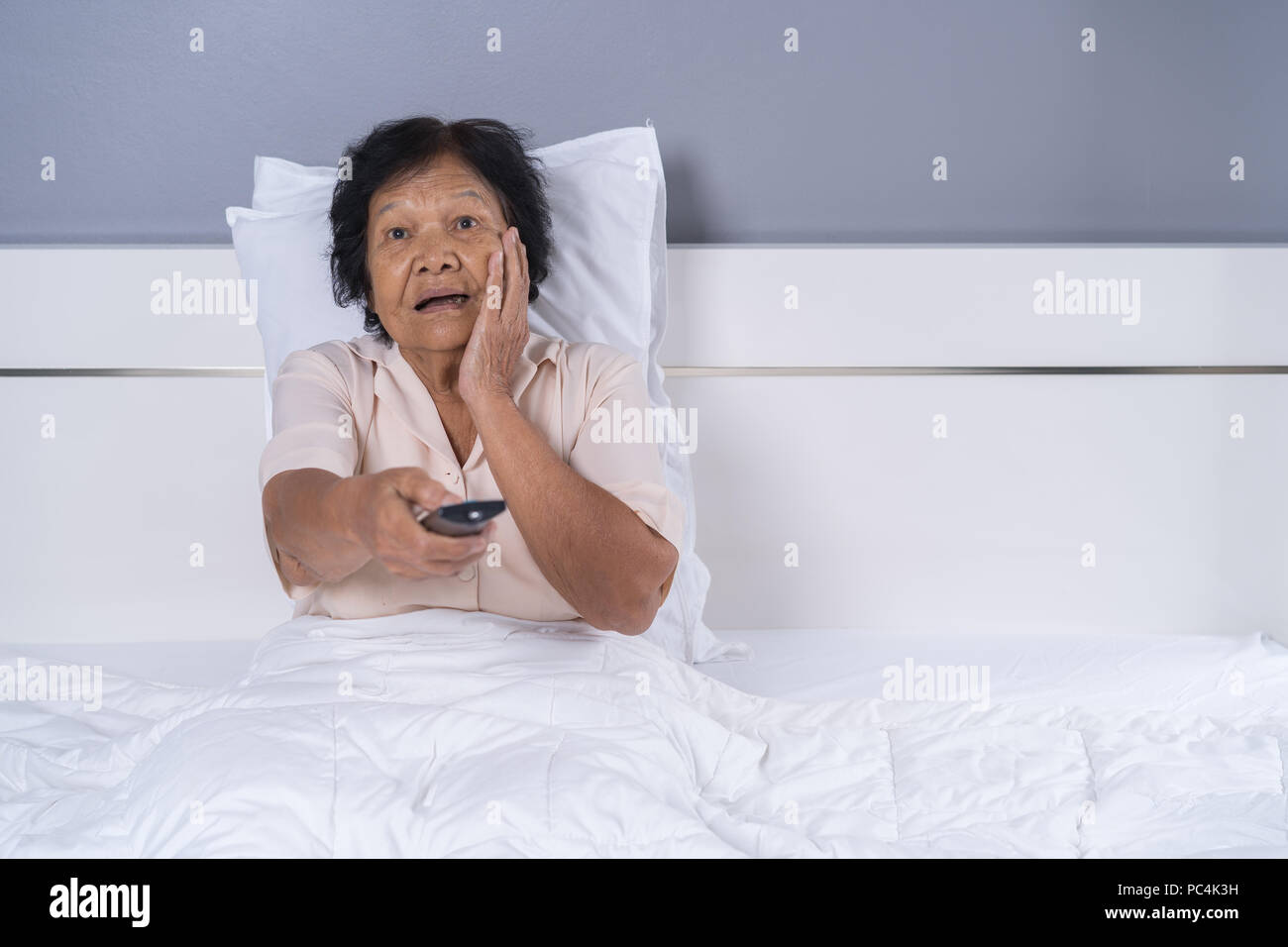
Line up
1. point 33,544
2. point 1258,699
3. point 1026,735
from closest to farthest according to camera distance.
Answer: point 1026,735 → point 1258,699 → point 33,544

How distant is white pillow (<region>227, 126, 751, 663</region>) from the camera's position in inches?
62.5

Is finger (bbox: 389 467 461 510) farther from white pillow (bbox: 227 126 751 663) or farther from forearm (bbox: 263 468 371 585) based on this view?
A: white pillow (bbox: 227 126 751 663)

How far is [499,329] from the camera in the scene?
4.09 feet

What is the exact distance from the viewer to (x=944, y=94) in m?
1.76

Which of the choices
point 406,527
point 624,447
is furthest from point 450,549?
point 624,447

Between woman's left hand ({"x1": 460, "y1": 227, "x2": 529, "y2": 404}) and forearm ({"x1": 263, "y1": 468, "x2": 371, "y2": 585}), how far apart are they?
0.19 m

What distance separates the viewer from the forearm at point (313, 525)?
41.8 inches

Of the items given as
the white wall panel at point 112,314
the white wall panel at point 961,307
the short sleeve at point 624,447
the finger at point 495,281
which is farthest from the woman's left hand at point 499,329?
the white wall panel at point 112,314

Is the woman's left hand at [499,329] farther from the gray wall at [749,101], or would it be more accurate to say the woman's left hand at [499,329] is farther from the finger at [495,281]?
the gray wall at [749,101]

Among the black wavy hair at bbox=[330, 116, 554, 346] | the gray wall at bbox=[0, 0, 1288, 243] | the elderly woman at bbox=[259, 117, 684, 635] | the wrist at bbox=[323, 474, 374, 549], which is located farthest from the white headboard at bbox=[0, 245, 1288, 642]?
the wrist at bbox=[323, 474, 374, 549]
